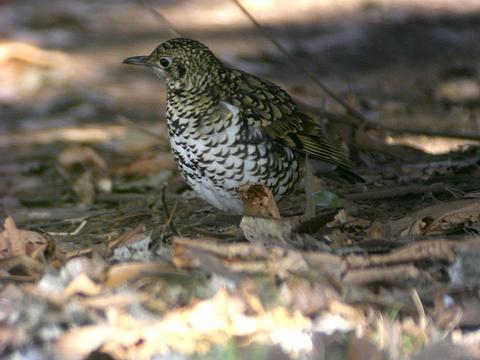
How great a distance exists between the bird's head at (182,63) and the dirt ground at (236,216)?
2.23 feet

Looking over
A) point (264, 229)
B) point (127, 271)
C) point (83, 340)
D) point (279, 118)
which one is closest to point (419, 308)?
point (264, 229)

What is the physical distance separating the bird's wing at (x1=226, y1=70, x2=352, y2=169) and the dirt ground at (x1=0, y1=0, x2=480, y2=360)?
31 centimetres

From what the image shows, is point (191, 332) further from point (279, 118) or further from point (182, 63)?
point (182, 63)

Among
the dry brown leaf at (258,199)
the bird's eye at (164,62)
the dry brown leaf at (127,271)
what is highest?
the bird's eye at (164,62)

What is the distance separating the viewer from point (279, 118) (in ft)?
17.6

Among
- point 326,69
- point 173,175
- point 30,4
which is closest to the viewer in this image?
point 173,175

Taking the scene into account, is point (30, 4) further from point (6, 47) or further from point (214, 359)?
point (214, 359)

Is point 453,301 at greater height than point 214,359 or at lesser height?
greater

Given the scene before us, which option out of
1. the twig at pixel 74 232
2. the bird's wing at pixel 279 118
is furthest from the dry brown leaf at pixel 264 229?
the twig at pixel 74 232

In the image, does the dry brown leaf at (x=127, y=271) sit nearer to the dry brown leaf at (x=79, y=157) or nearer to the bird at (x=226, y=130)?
the bird at (x=226, y=130)

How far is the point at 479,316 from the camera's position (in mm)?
3498

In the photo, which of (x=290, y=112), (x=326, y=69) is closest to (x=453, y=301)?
(x=290, y=112)

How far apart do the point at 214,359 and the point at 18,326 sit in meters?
0.71

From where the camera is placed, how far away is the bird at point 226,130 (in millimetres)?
5074
